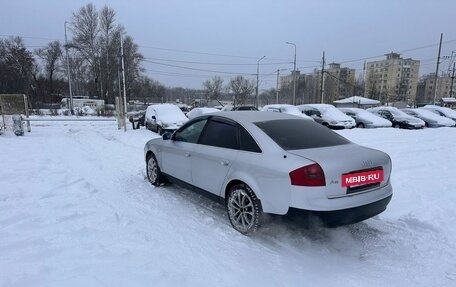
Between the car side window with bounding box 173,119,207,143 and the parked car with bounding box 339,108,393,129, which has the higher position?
the car side window with bounding box 173,119,207,143

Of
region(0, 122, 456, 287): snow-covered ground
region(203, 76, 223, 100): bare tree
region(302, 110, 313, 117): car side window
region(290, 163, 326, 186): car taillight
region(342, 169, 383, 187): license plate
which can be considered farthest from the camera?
region(203, 76, 223, 100): bare tree

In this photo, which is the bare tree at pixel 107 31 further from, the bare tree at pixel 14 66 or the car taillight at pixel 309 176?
the car taillight at pixel 309 176

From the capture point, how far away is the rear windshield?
388 cm

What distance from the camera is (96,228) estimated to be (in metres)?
4.15

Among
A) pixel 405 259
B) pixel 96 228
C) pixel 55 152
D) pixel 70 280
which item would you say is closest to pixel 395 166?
pixel 405 259

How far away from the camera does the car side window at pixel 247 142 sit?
3.93 m

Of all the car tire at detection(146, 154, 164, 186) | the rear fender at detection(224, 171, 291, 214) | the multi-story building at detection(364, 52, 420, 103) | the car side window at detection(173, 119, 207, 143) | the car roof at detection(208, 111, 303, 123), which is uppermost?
the multi-story building at detection(364, 52, 420, 103)

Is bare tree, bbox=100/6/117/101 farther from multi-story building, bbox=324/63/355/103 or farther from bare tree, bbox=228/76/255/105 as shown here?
multi-story building, bbox=324/63/355/103

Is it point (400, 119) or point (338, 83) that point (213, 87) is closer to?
point (338, 83)

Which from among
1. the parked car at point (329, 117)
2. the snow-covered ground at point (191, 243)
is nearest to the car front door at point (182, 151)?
the snow-covered ground at point (191, 243)

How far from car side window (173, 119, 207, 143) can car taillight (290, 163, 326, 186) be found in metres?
2.10

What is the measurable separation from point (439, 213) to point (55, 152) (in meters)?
10.1

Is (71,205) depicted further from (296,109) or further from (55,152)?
(296,109)

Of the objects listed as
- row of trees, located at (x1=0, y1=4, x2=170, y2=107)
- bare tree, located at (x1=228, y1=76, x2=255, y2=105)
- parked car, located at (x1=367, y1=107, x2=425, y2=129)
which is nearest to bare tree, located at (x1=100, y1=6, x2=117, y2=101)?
row of trees, located at (x1=0, y1=4, x2=170, y2=107)
